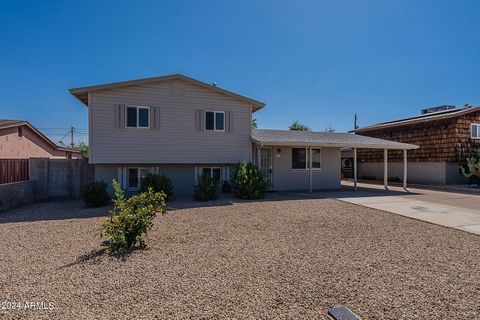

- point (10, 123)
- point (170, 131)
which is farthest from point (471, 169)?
point (10, 123)

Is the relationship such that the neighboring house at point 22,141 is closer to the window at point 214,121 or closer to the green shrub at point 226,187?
the window at point 214,121

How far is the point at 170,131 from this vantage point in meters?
12.2

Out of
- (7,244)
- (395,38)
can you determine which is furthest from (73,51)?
(395,38)

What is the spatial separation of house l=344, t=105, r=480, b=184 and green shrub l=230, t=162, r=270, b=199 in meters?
13.3

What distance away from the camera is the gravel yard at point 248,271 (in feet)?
Answer: 10.1

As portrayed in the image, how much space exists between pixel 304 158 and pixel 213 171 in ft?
17.7

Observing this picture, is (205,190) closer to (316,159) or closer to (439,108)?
(316,159)

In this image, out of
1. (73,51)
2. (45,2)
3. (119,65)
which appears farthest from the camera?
(119,65)

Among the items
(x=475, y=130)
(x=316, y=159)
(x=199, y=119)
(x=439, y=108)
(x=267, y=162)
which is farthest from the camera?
(x=439, y=108)

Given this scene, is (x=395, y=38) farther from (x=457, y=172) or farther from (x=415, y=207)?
(x=457, y=172)

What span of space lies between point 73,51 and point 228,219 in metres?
11.8

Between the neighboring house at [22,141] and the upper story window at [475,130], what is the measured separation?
28.6m

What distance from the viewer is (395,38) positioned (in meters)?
12.3

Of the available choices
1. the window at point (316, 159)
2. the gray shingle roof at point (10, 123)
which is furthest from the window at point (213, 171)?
the gray shingle roof at point (10, 123)
